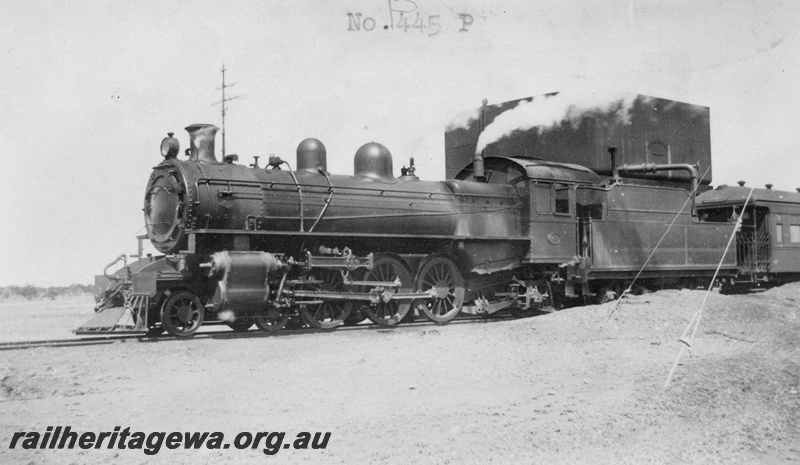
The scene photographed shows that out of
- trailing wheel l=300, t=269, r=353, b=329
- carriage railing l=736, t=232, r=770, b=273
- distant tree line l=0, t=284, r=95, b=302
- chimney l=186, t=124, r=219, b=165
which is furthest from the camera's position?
distant tree line l=0, t=284, r=95, b=302

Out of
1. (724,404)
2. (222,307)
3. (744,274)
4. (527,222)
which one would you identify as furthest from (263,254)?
(744,274)

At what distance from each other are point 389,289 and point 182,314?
3.54m

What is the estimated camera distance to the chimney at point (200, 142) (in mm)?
11117

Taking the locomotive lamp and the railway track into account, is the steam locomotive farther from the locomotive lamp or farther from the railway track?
the railway track

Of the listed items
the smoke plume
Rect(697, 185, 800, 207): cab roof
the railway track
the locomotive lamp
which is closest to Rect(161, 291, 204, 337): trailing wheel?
the railway track

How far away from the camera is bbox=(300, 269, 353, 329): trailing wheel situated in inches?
446

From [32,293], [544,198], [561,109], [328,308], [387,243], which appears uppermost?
[561,109]

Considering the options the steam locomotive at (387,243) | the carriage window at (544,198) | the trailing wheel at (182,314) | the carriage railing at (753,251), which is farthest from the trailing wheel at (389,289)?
the carriage railing at (753,251)

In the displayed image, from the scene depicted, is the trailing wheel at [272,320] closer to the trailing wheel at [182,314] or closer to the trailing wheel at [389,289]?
the trailing wheel at [182,314]

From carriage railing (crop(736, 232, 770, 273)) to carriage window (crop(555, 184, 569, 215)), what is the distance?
647 cm

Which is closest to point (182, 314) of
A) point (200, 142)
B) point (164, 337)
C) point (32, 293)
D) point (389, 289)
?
point (164, 337)

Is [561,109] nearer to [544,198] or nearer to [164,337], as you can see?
[544,198]

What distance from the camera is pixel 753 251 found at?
60.1 ft

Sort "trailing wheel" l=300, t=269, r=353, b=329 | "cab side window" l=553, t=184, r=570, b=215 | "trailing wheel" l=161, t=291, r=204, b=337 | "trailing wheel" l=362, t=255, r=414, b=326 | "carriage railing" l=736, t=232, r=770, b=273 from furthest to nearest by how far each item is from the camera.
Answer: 1. "carriage railing" l=736, t=232, r=770, b=273
2. "cab side window" l=553, t=184, r=570, b=215
3. "trailing wheel" l=362, t=255, r=414, b=326
4. "trailing wheel" l=300, t=269, r=353, b=329
5. "trailing wheel" l=161, t=291, r=204, b=337
